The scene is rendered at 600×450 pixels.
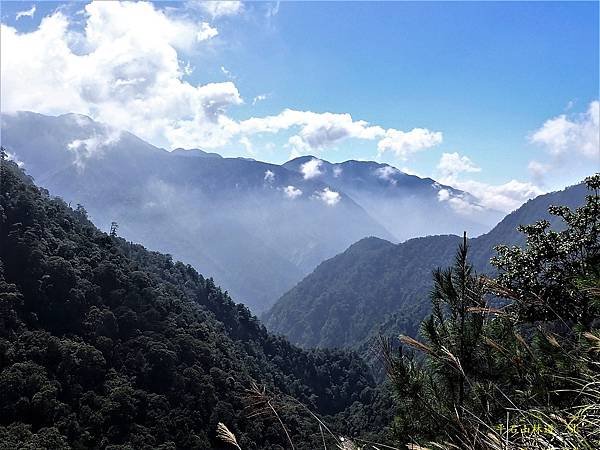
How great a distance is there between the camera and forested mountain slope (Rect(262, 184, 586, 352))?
154 m

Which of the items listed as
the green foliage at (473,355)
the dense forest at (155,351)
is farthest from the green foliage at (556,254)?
the green foliage at (473,355)

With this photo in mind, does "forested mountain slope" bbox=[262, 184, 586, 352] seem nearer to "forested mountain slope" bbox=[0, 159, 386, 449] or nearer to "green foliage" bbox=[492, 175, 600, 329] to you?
"forested mountain slope" bbox=[0, 159, 386, 449]

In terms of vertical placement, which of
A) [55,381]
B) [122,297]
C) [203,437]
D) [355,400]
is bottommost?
[355,400]

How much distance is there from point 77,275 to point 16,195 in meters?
8.47

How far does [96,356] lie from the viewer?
30.6 m

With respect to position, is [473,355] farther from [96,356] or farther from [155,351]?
[155,351]

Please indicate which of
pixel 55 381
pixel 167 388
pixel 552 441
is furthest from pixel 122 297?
pixel 552 441

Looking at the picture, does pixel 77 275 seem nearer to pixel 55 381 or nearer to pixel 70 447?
pixel 55 381

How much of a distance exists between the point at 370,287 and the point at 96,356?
152850 mm

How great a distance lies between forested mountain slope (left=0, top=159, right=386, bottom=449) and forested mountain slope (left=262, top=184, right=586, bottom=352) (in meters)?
103

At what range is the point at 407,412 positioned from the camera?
4.30 m

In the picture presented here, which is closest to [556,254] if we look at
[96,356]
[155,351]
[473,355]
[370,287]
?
[473,355]

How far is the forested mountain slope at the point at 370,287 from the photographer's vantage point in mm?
154125

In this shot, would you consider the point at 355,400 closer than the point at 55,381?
No
